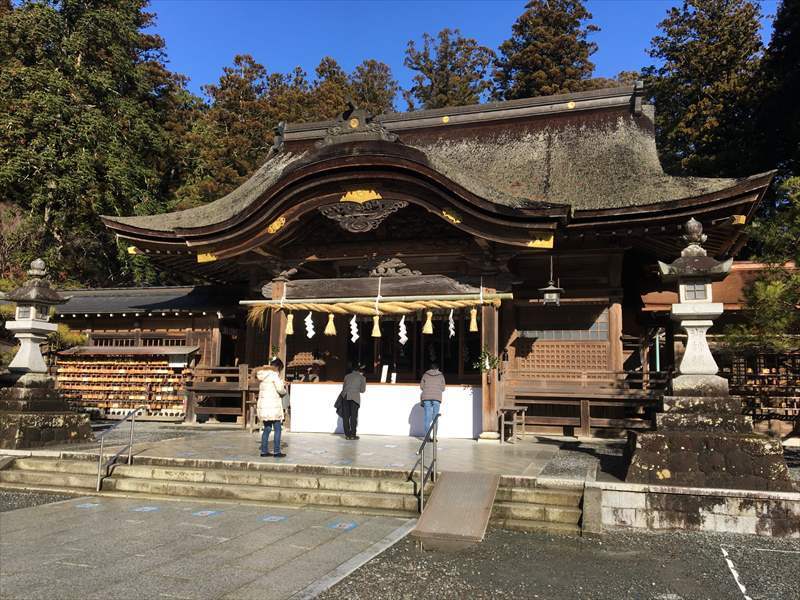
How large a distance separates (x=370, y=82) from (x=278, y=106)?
10956 millimetres

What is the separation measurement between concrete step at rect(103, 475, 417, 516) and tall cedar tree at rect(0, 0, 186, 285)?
17703 millimetres

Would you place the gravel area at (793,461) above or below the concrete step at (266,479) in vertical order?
above

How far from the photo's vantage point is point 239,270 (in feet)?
49.3

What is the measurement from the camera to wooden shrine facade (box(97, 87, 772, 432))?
34.2 ft

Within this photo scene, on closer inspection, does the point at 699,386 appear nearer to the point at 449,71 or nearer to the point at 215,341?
the point at 215,341

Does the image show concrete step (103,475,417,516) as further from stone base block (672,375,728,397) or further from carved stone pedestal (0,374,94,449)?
stone base block (672,375,728,397)

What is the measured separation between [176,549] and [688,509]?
506 centimetres

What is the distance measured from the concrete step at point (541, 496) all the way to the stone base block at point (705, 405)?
1.55m

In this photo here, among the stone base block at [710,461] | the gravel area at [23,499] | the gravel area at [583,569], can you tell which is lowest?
the gravel area at [583,569]

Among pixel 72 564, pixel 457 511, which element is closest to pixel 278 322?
pixel 457 511

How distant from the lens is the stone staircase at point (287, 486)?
6.45 m

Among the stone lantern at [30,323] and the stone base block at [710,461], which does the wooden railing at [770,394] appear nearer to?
the stone base block at [710,461]

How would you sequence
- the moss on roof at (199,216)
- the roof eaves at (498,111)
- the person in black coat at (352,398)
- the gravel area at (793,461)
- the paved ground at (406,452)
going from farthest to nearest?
the roof eaves at (498,111)
the moss on roof at (199,216)
the person in black coat at (352,398)
the gravel area at (793,461)
the paved ground at (406,452)

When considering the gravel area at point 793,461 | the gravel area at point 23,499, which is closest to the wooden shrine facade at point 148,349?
the gravel area at point 23,499
